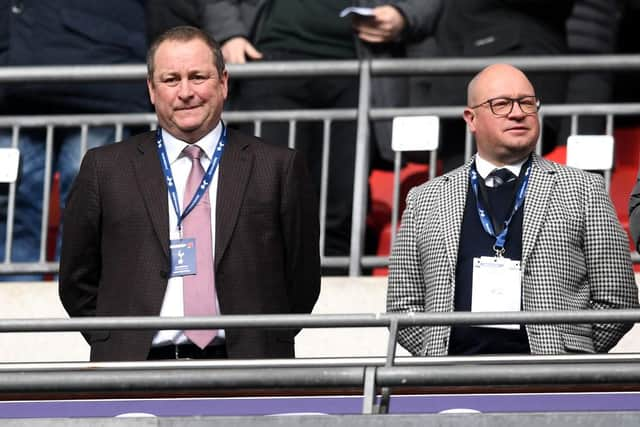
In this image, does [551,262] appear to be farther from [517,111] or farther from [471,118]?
[471,118]

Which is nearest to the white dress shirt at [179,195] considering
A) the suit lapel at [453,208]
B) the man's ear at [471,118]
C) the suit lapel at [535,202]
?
the suit lapel at [453,208]

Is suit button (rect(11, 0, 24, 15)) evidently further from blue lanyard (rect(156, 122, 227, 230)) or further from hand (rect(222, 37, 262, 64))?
blue lanyard (rect(156, 122, 227, 230))

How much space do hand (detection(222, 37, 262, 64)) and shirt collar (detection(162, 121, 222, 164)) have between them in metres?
2.61

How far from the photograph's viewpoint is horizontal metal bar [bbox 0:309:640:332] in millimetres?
4977

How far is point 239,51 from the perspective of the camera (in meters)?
8.93

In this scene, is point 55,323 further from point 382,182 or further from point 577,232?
point 382,182

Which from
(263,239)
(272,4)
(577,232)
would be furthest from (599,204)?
(272,4)

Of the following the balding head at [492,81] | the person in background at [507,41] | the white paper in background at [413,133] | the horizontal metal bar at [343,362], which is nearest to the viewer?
the horizontal metal bar at [343,362]

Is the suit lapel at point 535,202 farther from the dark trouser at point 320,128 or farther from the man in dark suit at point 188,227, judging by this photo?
the dark trouser at point 320,128

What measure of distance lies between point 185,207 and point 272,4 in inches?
123

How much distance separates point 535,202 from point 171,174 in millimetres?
1264

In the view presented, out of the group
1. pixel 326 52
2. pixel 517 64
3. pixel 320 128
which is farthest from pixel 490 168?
pixel 326 52

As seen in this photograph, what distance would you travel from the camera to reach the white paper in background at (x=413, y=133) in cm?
822

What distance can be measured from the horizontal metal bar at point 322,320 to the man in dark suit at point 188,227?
2.83 feet
